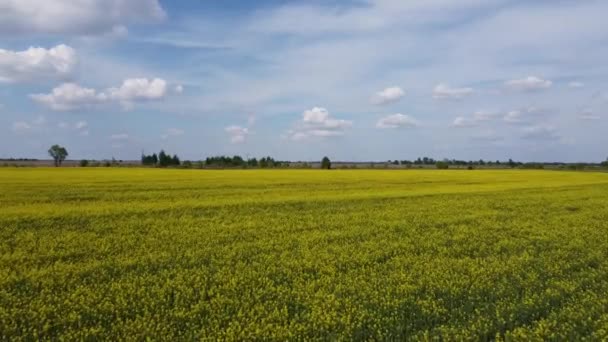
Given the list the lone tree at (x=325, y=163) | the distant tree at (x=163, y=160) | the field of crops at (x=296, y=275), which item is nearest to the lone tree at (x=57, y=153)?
the distant tree at (x=163, y=160)

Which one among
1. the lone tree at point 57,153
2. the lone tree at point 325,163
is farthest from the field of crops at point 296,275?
the lone tree at point 57,153

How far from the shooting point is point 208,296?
26.9ft

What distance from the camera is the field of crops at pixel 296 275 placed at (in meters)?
Result: 6.85

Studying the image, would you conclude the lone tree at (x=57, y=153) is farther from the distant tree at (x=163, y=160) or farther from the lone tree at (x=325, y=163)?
→ the lone tree at (x=325, y=163)

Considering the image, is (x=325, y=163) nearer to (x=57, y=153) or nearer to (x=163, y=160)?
(x=163, y=160)

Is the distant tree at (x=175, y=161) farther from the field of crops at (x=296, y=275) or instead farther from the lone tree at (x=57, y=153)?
the field of crops at (x=296, y=275)

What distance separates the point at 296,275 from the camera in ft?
31.4

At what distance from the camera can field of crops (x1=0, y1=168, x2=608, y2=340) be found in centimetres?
685

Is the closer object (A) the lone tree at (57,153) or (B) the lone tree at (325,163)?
(B) the lone tree at (325,163)

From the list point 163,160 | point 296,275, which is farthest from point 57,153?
point 296,275

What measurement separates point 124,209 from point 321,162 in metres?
88.9

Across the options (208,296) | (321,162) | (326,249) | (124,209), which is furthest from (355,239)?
(321,162)

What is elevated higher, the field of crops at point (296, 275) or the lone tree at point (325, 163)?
the lone tree at point (325, 163)

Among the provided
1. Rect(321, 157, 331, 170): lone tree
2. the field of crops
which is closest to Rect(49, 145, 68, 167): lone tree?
Rect(321, 157, 331, 170): lone tree
